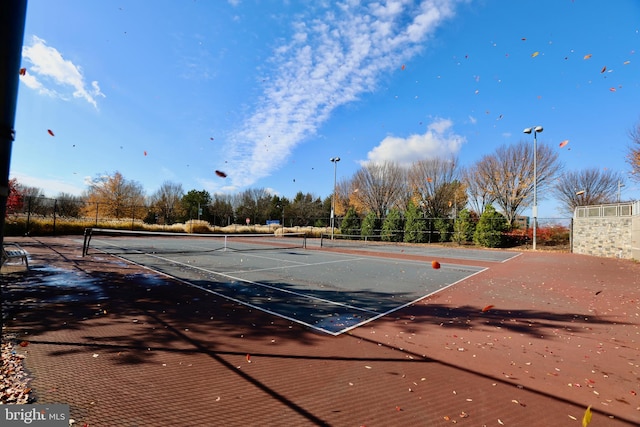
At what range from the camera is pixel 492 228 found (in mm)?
29875

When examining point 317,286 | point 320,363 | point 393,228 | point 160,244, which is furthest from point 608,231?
point 160,244

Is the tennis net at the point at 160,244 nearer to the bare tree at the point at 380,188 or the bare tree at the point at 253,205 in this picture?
the bare tree at the point at 380,188

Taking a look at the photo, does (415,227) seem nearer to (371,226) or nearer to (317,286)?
(371,226)

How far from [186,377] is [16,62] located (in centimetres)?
349


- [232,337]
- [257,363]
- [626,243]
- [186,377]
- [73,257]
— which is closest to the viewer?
[186,377]

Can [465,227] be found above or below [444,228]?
above

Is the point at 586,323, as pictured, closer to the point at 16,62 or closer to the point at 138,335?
the point at 138,335

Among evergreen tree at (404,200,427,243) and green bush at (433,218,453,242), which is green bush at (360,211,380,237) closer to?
evergreen tree at (404,200,427,243)

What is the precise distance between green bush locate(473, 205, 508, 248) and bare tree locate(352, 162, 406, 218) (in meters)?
13.9

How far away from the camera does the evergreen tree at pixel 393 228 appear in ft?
122

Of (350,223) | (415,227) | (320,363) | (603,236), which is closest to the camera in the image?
(320,363)

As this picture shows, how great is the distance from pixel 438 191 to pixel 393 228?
7347mm

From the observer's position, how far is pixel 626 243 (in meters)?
19.1

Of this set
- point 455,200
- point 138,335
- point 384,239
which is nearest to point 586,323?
point 138,335
